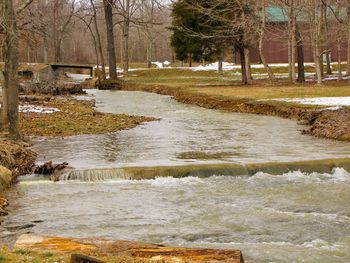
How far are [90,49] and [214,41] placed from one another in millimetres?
58804

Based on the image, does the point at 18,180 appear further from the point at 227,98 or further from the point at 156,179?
the point at 227,98

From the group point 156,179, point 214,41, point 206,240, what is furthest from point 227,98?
point 206,240

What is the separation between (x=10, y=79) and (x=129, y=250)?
9.02 meters

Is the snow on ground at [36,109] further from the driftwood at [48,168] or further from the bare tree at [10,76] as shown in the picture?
the driftwood at [48,168]

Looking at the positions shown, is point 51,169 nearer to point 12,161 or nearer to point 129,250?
point 12,161

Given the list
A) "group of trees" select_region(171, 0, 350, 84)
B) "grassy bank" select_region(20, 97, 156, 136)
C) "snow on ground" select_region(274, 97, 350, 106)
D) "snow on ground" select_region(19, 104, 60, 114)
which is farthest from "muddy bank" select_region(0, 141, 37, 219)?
"group of trees" select_region(171, 0, 350, 84)

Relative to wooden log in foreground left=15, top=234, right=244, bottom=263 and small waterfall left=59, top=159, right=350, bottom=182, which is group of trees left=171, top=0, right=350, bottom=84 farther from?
wooden log in foreground left=15, top=234, right=244, bottom=263

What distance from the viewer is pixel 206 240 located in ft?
25.5

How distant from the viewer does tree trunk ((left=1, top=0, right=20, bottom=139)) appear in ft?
44.9

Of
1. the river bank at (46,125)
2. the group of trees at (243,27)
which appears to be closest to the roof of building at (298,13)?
the group of trees at (243,27)

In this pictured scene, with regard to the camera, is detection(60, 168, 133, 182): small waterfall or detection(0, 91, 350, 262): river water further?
detection(60, 168, 133, 182): small waterfall

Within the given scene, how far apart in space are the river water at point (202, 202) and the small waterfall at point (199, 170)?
219 millimetres

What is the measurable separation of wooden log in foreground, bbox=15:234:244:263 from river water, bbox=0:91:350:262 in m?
1.23

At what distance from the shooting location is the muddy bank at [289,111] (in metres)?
17.2
